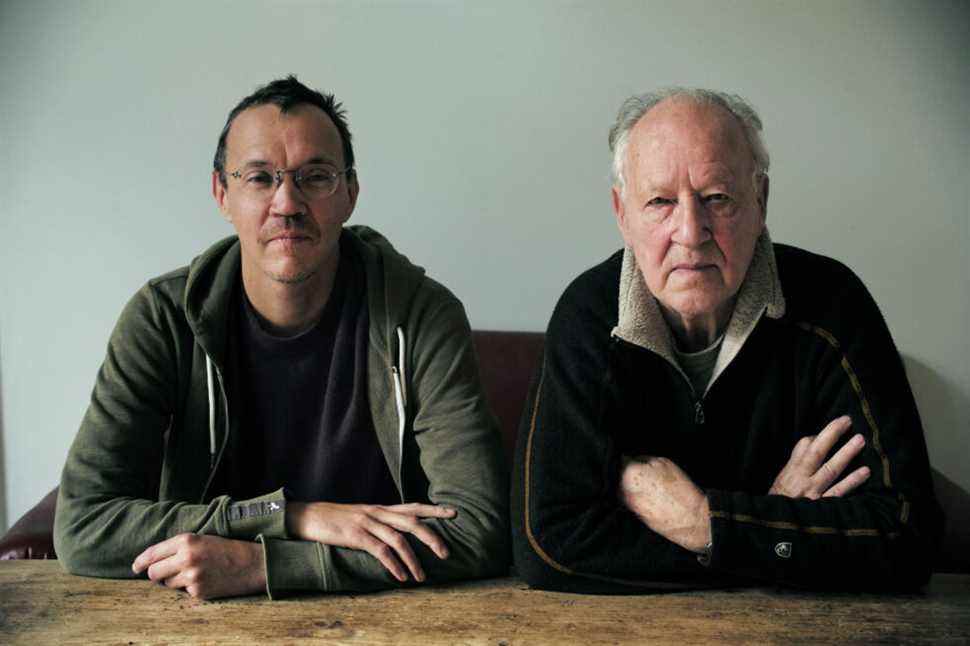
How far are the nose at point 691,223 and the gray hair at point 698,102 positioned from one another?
147mm

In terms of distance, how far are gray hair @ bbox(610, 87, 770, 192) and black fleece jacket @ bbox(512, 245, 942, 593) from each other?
0.66ft

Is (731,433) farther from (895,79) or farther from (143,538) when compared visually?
(895,79)

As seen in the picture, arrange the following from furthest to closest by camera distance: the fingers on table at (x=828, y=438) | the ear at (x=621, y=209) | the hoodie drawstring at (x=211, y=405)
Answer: the hoodie drawstring at (x=211, y=405) < the ear at (x=621, y=209) < the fingers on table at (x=828, y=438)

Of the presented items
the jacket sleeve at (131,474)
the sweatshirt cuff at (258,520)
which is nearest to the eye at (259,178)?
the jacket sleeve at (131,474)

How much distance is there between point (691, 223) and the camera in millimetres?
1460

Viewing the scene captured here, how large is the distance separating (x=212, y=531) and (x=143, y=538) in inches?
4.9

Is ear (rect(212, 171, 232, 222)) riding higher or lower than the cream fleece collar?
higher

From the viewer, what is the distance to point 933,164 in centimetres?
243

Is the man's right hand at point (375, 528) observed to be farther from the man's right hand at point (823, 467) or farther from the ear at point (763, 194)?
the ear at point (763, 194)

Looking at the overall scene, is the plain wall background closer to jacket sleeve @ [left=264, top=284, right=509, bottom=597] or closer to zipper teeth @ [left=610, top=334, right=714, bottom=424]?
jacket sleeve @ [left=264, top=284, right=509, bottom=597]

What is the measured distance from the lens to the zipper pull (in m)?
1.55

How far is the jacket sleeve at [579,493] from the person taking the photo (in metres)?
1.42

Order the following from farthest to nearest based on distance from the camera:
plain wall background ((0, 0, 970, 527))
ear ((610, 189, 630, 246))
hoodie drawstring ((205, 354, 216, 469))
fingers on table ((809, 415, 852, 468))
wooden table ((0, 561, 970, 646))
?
plain wall background ((0, 0, 970, 527)), hoodie drawstring ((205, 354, 216, 469)), ear ((610, 189, 630, 246)), fingers on table ((809, 415, 852, 468)), wooden table ((0, 561, 970, 646))

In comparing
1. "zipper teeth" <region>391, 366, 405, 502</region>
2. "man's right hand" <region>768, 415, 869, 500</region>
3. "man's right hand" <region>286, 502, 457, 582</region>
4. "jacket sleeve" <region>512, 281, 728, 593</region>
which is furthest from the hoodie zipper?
"man's right hand" <region>768, 415, 869, 500</region>
